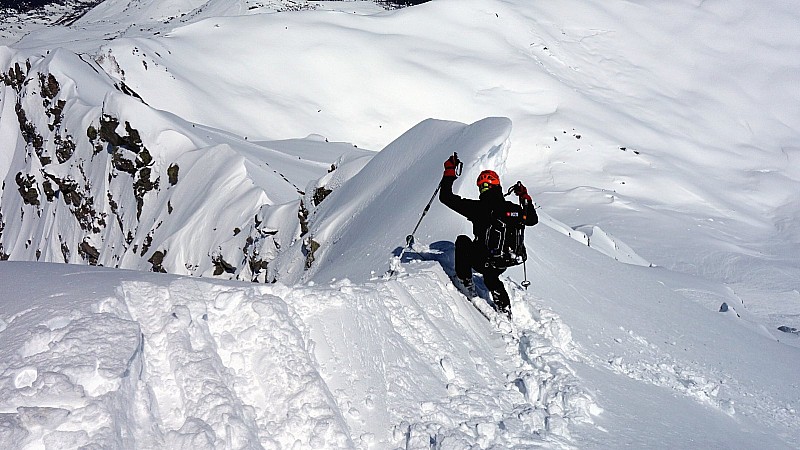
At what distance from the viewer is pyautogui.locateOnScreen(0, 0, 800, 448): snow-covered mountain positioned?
3893 millimetres

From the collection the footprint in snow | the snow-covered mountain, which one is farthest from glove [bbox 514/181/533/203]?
the footprint in snow

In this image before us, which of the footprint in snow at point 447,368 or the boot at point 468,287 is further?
the boot at point 468,287

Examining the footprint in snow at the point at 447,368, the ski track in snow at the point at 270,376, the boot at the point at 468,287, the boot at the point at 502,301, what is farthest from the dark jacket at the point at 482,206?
the footprint in snow at the point at 447,368

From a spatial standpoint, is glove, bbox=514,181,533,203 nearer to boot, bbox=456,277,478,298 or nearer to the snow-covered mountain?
boot, bbox=456,277,478,298

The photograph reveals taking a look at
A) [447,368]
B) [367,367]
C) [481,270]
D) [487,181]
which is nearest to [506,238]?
[481,270]

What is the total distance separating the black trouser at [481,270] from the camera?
252 inches

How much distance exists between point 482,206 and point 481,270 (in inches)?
26.4

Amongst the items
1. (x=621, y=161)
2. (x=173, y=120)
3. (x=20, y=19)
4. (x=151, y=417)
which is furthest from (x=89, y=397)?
(x=20, y=19)

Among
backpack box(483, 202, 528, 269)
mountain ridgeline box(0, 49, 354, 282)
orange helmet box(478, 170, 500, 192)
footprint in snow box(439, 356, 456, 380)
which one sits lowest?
mountain ridgeline box(0, 49, 354, 282)

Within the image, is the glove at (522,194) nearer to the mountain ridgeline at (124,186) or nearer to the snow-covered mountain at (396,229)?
the snow-covered mountain at (396,229)

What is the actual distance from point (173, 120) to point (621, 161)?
19175 mm

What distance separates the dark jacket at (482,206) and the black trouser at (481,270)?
0.60 feet

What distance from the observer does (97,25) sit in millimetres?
54594

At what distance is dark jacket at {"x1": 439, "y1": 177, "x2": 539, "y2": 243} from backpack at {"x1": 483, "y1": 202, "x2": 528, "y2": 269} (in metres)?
0.08
